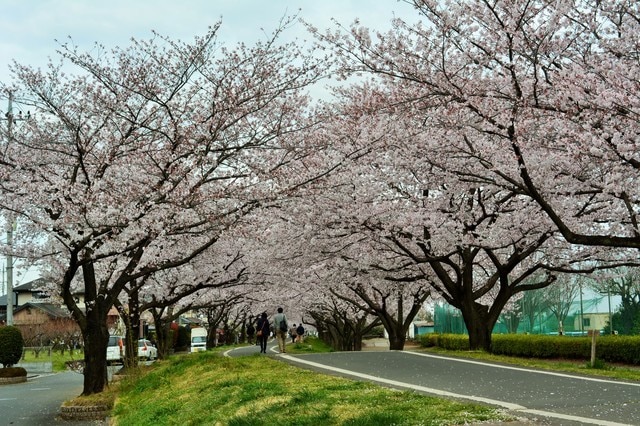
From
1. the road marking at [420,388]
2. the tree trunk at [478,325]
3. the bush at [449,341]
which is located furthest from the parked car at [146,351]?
the road marking at [420,388]

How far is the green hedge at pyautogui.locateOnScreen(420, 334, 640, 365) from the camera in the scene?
2144cm

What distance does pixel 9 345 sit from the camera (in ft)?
92.2

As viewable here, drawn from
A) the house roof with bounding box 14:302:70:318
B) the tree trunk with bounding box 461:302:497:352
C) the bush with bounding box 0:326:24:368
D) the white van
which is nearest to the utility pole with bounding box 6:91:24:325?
the bush with bounding box 0:326:24:368

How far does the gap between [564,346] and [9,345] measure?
2128cm

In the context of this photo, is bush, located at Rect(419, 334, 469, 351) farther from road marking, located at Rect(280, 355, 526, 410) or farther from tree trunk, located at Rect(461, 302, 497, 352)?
road marking, located at Rect(280, 355, 526, 410)

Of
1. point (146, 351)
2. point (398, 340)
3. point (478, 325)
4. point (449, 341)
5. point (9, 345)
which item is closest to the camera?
point (478, 325)

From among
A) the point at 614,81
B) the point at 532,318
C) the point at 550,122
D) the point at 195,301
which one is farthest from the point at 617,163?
the point at 195,301

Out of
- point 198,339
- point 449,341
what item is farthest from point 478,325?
point 198,339

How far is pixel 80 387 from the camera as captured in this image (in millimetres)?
23641

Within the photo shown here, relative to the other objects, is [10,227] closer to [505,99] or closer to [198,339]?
[505,99]

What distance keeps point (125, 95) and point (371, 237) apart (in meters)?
8.16

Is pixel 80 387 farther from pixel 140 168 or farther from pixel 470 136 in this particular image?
pixel 470 136

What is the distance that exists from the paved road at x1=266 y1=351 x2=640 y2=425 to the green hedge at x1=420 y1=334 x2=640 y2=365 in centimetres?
852

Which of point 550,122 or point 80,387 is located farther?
point 80,387
